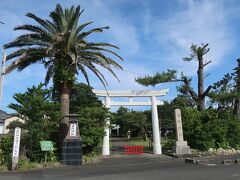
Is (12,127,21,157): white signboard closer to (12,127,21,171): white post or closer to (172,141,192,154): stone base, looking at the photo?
Answer: (12,127,21,171): white post

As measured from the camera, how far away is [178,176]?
1401 centimetres

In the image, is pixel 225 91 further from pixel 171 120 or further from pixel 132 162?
pixel 171 120

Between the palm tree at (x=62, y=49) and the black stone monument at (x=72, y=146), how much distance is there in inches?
47.3

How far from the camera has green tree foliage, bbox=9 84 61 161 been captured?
1900 centimetres

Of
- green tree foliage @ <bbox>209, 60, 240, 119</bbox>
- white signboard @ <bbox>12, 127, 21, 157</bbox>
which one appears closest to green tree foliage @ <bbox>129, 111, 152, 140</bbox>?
green tree foliage @ <bbox>209, 60, 240, 119</bbox>

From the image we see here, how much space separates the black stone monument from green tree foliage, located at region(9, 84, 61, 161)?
999 millimetres

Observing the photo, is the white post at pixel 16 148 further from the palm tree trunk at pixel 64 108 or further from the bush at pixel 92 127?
the bush at pixel 92 127

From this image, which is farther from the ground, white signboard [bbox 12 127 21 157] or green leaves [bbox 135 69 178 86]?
green leaves [bbox 135 69 178 86]

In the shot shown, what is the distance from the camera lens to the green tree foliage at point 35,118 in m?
19.0

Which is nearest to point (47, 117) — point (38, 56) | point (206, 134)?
point (38, 56)

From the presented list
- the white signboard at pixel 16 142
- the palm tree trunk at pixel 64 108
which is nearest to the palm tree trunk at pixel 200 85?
the palm tree trunk at pixel 64 108

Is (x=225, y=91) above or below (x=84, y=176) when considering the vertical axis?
above

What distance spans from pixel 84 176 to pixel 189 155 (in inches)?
507

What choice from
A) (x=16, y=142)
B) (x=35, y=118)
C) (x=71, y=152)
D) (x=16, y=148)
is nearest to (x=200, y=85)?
(x=71, y=152)
